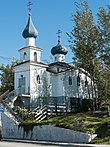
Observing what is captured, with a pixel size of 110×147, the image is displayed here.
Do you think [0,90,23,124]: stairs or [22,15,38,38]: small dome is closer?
[0,90,23,124]: stairs

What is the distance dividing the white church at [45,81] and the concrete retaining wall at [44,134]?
17.9ft

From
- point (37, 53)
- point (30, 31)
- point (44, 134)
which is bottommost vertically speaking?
point (44, 134)

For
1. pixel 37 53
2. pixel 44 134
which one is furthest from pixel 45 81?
pixel 44 134

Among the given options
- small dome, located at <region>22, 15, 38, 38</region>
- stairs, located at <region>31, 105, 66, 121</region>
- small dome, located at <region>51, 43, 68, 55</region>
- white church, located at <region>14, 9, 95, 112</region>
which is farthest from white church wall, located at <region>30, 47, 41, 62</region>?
stairs, located at <region>31, 105, 66, 121</region>

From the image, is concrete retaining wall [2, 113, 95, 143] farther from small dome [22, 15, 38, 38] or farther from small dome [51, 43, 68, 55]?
small dome [51, 43, 68, 55]

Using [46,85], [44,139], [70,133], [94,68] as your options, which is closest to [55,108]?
[46,85]

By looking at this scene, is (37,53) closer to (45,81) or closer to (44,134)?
(45,81)

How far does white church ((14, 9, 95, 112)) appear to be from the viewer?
137 feet

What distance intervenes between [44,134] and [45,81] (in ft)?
44.7

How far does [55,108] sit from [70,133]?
13197 mm

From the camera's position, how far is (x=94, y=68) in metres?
38.5

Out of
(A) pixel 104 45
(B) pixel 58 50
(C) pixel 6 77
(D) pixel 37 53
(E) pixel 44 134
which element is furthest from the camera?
(C) pixel 6 77

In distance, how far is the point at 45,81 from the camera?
141 ft

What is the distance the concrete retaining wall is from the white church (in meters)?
5.46
